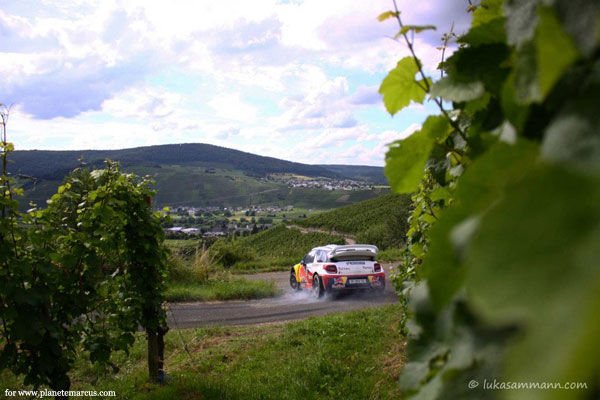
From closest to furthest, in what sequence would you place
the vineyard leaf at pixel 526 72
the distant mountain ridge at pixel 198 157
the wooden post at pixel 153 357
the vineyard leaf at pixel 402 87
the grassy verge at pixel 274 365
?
the vineyard leaf at pixel 526 72, the vineyard leaf at pixel 402 87, the grassy verge at pixel 274 365, the wooden post at pixel 153 357, the distant mountain ridge at pixel 198 157

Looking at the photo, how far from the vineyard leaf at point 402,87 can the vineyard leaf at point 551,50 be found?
2.33ft

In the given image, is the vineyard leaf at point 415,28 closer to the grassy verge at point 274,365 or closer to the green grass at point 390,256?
the grassy verge at point 274,365

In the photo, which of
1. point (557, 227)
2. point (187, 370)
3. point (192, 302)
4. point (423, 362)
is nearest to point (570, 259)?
point (557, 227)

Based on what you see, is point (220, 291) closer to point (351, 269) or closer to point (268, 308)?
point (268, 308)

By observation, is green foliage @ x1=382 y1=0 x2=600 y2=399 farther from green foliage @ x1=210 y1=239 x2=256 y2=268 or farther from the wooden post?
green foliage @ x1=210 y1=239 x2=256 y2=268

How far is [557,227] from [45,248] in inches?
191

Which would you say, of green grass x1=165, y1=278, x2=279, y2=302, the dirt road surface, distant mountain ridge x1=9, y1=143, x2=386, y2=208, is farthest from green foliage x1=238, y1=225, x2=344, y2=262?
distant mountain ridge x1=9, y1=143, x2=386, y2=208

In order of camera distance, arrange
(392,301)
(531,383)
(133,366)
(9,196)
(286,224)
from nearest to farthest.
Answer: (531,383), (9,196), (133,366), (392,301), (286,224)

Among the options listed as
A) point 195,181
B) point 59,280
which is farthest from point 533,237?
point 195,181

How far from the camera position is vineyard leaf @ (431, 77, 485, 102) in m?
0.85

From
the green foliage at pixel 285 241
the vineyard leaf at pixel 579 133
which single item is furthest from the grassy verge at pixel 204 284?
the green foliage at pixel 285 241

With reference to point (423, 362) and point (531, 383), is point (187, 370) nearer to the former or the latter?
point (423, 362)

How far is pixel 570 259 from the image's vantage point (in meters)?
0.31

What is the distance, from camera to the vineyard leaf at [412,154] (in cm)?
104
